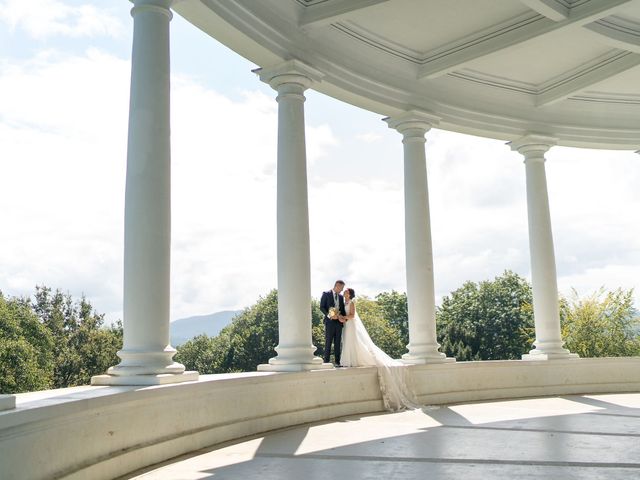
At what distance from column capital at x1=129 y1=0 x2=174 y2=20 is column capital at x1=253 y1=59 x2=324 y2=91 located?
116 ft

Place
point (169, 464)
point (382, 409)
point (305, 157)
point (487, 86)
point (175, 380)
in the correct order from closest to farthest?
point (169, 464) < point (175, 380) < point (305, 157) < point (382, 409) < point (487, 86)

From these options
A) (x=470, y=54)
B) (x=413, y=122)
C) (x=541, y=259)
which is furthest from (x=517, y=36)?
(x=541, y=259)

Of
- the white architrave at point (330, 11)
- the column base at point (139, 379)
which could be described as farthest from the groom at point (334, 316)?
the column base at point (139, 379)

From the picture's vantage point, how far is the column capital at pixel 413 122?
159m

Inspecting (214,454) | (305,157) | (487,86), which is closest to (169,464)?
(214,454)

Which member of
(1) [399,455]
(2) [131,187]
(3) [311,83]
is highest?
(3) [311,83]

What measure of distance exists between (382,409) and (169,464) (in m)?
64.4

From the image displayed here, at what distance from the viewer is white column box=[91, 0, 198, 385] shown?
8894 centimetres

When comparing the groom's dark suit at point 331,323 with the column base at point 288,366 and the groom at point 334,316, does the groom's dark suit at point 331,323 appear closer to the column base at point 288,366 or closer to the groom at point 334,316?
the groom at point 334,316

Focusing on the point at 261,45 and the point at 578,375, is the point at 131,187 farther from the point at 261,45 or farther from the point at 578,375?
the point at 578,375

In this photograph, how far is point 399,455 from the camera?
8775 cm

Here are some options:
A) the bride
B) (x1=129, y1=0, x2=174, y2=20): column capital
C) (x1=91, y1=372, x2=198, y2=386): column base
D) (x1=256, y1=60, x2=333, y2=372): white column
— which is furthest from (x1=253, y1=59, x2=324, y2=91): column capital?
(x1=91, y1=372, x2=198, y2=386): column base

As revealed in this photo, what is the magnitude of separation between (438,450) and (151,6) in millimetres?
73503

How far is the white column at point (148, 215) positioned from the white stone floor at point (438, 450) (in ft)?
45.6
